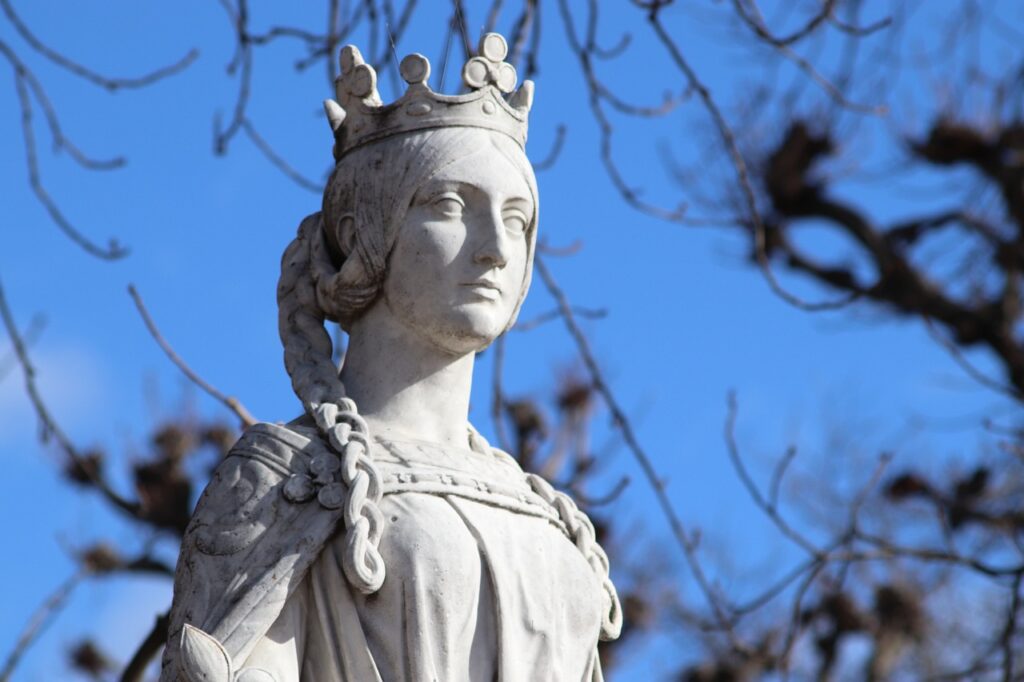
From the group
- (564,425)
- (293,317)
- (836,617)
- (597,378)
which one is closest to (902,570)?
(836,617)

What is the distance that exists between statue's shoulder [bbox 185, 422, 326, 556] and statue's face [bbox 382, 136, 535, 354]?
459 millimetres

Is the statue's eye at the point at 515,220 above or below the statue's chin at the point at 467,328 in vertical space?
above

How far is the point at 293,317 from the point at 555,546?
95 centimetres

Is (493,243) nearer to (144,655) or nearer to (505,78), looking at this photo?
(505,78)

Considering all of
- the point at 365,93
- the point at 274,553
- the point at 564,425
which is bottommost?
the point at 564,425

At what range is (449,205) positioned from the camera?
6.04 m

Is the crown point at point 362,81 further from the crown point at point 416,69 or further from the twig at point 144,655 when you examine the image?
the twig at point 144,655

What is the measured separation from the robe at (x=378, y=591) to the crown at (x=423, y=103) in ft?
2.86

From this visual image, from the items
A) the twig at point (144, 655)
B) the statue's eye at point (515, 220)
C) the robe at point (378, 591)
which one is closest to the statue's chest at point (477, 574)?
the robe at point (378, 591)

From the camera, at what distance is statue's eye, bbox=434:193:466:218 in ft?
19.8

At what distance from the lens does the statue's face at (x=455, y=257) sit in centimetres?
602

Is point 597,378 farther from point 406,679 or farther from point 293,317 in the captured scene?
point 406,679

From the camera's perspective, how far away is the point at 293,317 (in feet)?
20.6

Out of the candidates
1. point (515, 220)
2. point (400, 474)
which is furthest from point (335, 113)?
point (400, 474)
